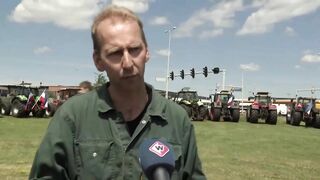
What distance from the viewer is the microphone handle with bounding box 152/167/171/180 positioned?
5.23ft

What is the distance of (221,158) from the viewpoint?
43.5 feet

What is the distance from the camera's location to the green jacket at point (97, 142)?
2.03m

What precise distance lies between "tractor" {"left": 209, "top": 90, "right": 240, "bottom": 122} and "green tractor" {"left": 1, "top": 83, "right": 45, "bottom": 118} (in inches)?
408

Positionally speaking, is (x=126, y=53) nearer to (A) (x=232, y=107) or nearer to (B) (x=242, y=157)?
(B) (x=242, y=157)

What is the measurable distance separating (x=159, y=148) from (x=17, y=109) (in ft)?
101

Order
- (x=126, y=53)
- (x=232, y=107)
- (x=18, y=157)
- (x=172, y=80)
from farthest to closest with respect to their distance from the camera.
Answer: (x=172, y=80) < (x=232, y=107) < (x=18, y=157) < (x=126, y=53)

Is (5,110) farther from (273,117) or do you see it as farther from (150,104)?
(150,104)

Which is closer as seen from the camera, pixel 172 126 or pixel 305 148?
pixel 172 126

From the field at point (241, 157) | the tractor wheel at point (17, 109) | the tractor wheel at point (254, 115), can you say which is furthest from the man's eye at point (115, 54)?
the tractor wheel at point (254, 115)

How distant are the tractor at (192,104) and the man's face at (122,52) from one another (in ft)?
96.4

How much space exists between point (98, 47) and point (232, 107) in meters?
32.0

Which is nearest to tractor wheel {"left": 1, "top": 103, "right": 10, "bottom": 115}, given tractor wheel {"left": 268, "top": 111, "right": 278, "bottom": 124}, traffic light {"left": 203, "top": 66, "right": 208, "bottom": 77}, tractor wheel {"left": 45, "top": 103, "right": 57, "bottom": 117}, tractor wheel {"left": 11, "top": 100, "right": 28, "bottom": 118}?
tractor wheel {"left": 11, "top": 100, "right": 28, "bottom": 118}

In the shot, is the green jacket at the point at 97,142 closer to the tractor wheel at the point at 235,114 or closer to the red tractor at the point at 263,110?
the red tractor at the point at 263,110

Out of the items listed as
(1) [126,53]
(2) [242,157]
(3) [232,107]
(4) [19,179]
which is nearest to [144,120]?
(1) [126,53]
